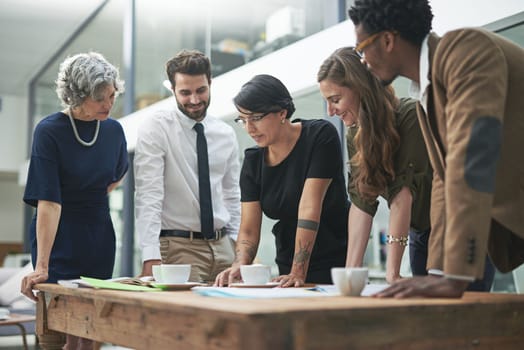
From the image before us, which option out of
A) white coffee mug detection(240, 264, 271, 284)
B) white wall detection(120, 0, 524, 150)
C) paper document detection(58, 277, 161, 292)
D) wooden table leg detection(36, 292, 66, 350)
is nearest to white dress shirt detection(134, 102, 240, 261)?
wooden table leg detection(36, 292, 66, 350)

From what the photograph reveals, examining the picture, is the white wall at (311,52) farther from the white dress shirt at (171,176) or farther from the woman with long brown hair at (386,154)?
the white dress shirt at (171,176)

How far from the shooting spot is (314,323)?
1.01m

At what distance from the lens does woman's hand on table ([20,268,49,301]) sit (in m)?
2.10

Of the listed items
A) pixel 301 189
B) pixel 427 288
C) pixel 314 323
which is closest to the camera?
pixel 314 323

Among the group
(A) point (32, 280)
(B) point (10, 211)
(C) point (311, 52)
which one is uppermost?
(C) point (311, 52)

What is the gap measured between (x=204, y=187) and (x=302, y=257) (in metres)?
0.74

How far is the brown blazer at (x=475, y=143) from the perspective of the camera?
1219 millimetres

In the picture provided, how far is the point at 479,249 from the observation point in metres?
1.21

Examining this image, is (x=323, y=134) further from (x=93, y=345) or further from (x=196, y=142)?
(x=93, y=345)

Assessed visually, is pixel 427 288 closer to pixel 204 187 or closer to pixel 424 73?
pixel 424 73

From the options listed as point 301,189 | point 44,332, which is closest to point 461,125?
point 301,189

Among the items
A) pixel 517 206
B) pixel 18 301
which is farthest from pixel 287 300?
pixel 18 301

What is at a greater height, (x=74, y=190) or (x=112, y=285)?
(x=74, y=190)

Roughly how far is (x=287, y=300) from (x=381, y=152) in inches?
29.5
